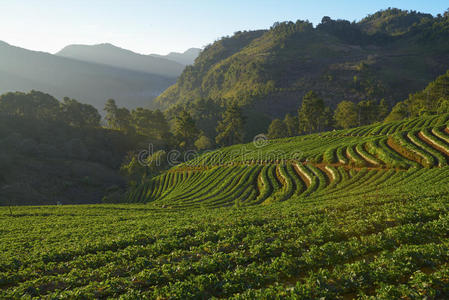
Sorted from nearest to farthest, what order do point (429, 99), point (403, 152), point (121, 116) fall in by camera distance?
point (403, 152)
point (429, 99)
point (121, 116)

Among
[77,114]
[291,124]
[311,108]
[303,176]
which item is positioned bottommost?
[303,176]

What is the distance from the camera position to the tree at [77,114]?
437 ft

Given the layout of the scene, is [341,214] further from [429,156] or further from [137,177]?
[137,177]

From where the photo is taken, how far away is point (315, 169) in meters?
49.6

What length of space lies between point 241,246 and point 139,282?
20.2ft

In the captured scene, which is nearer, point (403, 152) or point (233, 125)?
point (403, 152)

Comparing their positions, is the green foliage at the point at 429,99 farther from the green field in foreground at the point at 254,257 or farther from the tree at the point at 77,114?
the tree at the point at 77,114

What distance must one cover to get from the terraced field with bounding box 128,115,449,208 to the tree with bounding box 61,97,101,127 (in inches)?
3555

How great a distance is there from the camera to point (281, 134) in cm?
13150

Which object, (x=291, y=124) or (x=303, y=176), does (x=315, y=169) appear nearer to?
(x=303, y=176)

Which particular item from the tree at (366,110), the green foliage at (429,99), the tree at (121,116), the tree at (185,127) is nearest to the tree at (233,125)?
the tree at (185,127)

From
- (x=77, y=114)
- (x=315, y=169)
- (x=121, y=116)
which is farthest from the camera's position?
(x=121, y=116)

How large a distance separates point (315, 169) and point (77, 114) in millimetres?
136181

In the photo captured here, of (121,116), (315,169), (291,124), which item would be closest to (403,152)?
(315,169)
